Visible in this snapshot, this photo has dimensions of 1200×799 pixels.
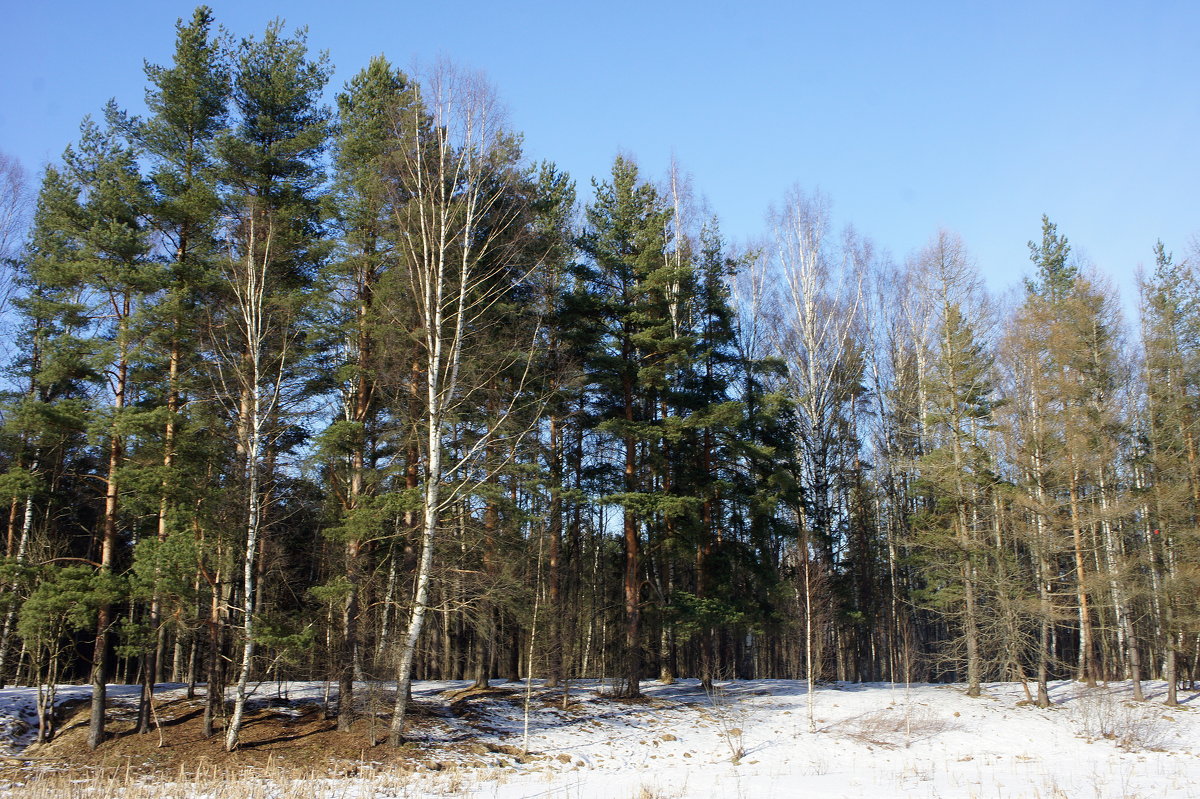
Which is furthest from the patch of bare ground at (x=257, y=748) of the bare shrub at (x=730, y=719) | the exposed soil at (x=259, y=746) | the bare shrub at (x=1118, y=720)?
the bare shrub at (x=1118, y=720)

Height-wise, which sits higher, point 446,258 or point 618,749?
point 446,258

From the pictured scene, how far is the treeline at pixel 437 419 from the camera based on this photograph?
48.1 ft

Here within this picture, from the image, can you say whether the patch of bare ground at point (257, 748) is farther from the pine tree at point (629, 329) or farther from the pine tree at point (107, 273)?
Answer: the pine tree at point (629, 329)

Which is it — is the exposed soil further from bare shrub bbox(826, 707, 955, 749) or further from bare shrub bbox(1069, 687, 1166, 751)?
bare shrub bbox(1069, 687, 1166, 751)

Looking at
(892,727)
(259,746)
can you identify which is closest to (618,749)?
(259,746)

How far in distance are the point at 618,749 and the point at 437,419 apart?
25.2 feet

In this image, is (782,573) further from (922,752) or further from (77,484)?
(77,484)

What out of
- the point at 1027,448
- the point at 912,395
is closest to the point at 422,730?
the point at 1027,448

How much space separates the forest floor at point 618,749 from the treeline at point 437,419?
877 mm

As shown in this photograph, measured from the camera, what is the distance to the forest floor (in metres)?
11.8

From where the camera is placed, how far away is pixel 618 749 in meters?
15.6

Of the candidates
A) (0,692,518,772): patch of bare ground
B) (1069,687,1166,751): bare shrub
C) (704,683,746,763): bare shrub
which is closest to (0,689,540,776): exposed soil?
(0,692,518,772): patch of bare ground

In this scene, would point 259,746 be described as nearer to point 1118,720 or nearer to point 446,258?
point 446,258

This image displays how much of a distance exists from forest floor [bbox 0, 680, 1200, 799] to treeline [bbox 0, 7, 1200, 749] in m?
0.88
